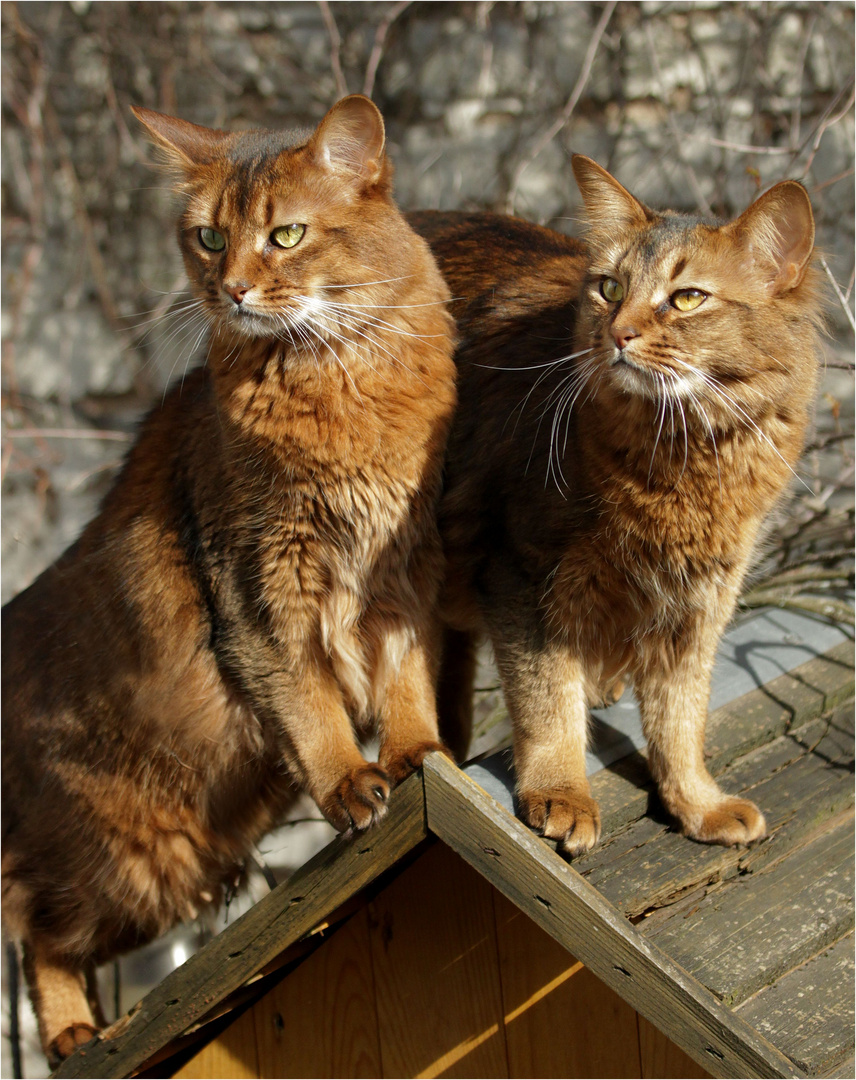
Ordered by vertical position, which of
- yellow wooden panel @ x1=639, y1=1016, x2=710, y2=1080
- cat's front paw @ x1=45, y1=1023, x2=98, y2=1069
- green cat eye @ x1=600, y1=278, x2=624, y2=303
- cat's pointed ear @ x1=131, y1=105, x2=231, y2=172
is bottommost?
cat's front paw @ x1=45, y1=1023, x2=98, y2=1069

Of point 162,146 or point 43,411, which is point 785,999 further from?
point 43,411

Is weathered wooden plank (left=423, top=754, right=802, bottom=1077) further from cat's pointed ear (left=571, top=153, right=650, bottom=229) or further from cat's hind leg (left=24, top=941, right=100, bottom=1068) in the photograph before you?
cat's hind leg (left=24, top=941, right=100, bottom=1068)

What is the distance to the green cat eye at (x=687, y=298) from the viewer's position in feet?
6.38

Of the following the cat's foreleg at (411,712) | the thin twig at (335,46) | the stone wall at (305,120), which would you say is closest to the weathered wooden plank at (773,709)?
the cat's foreleg at (411,712)

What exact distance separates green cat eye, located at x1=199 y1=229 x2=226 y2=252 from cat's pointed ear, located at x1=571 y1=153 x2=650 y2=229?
779 millimetres

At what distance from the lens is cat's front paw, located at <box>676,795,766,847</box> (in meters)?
2.18

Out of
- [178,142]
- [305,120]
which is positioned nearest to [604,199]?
[178,142]

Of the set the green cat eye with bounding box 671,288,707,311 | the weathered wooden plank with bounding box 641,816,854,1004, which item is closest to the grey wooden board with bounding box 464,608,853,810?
the weathered wooden plank with bounding box 641,816,854,1004

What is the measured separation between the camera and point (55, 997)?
2789mm

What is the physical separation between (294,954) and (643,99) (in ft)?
13.3

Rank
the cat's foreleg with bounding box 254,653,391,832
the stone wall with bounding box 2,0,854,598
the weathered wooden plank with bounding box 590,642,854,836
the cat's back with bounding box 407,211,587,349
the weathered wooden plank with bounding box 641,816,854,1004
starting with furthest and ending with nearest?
the stone wall with bounding box 2,0,854,598 < the cat's back with bounding box 407,211,587,349 < the weathered wooden plank with bounding box 590,642,854,836 < the cat's foreleg with bounding box 254,653,391,832 < the weathered wooden plank with bounding box 641,816,854,1004

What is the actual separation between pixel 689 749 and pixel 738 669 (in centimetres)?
50

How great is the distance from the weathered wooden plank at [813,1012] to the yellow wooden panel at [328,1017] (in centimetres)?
104

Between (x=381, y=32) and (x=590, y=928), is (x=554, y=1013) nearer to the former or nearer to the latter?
(x=590, y=928)
